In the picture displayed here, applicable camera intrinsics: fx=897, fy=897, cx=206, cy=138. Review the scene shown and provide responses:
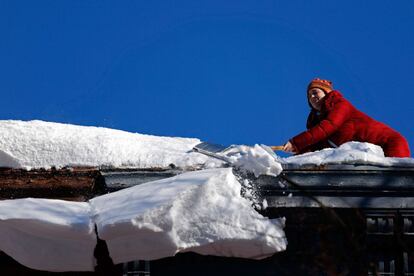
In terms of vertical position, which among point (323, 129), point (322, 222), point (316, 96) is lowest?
point (322, 222)

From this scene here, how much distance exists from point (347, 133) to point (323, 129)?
24cm

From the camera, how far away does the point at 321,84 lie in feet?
31.6

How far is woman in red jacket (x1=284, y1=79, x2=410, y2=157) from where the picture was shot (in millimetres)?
8688

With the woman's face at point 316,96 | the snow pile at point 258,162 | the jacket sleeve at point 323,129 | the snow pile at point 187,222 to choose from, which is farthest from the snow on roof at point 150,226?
the woman's face at point 316,96

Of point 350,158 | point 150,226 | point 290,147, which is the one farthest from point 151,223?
point 290,147

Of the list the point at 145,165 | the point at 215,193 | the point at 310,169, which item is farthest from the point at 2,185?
the point at 310,169

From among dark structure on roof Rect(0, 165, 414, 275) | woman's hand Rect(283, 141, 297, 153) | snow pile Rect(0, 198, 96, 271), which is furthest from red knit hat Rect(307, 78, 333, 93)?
snow pile Rect(0, 198, 96, 271)

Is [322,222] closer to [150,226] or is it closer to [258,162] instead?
[258,162]

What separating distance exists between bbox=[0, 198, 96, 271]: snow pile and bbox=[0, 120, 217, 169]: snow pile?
73cm

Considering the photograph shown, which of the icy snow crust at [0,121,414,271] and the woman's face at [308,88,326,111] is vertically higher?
the woman's face at [308,88,326,111]

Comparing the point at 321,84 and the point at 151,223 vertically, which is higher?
the point at 321,84

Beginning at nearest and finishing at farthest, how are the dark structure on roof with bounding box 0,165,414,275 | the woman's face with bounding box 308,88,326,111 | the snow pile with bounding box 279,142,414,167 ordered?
the dark structure on roof with bounding box 0,165,414,275 < the snow pile with bounding box 279,142,414,167 < the woman's face with bounding box 308,88,326,111

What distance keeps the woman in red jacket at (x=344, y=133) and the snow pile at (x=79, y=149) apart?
66.7 inches

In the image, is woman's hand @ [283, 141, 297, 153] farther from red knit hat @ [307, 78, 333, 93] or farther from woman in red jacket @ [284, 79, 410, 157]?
red knit hat @ [307, 78, 333, 93]
